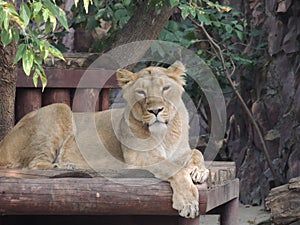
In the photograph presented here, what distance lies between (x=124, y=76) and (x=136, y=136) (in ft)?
1.38

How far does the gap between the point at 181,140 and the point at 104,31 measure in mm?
7460

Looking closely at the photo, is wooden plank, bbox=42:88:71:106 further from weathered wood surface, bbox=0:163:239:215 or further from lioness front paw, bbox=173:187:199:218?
lioness front paw, bbox=173:187:199:218

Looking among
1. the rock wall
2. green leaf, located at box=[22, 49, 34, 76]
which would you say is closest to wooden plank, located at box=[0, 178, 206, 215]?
green leaf, located at box=[22, 49, 34, 76]

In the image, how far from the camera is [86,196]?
406cm

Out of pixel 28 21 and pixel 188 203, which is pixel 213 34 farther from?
pixel 28 21

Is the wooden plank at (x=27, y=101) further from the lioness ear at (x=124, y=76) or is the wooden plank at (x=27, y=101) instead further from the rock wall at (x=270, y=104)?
the rock wall at (x=270, y=104)

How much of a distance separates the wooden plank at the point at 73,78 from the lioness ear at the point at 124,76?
198cm

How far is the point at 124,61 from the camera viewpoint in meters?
6.38

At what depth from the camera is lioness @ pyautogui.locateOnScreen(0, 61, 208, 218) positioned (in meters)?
4.11

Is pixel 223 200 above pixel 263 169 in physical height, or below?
above

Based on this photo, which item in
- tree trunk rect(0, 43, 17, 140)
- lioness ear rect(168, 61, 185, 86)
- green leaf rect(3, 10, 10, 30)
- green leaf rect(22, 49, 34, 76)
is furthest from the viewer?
tree trunk rect(0, 43, 17, 140)

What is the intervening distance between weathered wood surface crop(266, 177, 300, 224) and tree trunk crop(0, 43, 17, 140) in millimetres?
2515

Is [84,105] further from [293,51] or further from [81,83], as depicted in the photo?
[293,51]

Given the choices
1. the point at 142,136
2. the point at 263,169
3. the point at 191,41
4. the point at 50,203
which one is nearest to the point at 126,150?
the point at 142,136
